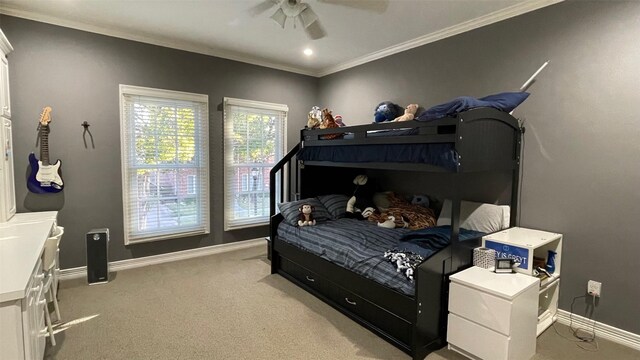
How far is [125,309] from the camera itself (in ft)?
8.66

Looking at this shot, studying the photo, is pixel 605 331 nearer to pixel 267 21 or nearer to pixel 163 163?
pixel 267 21

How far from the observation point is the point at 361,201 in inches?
149

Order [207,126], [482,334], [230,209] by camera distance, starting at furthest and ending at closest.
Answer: [230,209] < [207,126] < [482,334]

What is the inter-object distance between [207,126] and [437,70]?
276 centimetres

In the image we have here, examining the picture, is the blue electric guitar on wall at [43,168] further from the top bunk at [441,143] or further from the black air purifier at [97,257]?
the top bunk at [441,143]

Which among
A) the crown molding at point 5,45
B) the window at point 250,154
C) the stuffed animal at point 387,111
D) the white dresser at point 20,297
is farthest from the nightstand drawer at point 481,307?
the crown molding at point 5,45

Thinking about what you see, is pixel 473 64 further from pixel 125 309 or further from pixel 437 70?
pixel 125 309

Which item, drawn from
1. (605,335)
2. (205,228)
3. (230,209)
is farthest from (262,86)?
(605,335)

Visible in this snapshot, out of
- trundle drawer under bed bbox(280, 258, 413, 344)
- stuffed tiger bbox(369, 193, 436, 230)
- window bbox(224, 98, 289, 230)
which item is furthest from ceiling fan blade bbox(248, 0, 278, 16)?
trundle drawer under bed bbox(280, 258, 413, 344)

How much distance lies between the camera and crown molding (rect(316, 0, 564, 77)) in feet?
8.55

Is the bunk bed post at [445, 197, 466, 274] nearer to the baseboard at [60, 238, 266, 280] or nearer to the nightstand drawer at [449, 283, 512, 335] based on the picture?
the nightstand drawer at [449, 283, 512, 335]

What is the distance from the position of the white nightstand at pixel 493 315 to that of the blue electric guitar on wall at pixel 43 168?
364cm

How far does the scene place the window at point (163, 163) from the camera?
3477 millimetres

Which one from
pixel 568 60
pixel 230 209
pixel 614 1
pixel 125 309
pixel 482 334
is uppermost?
pixel 614 1
